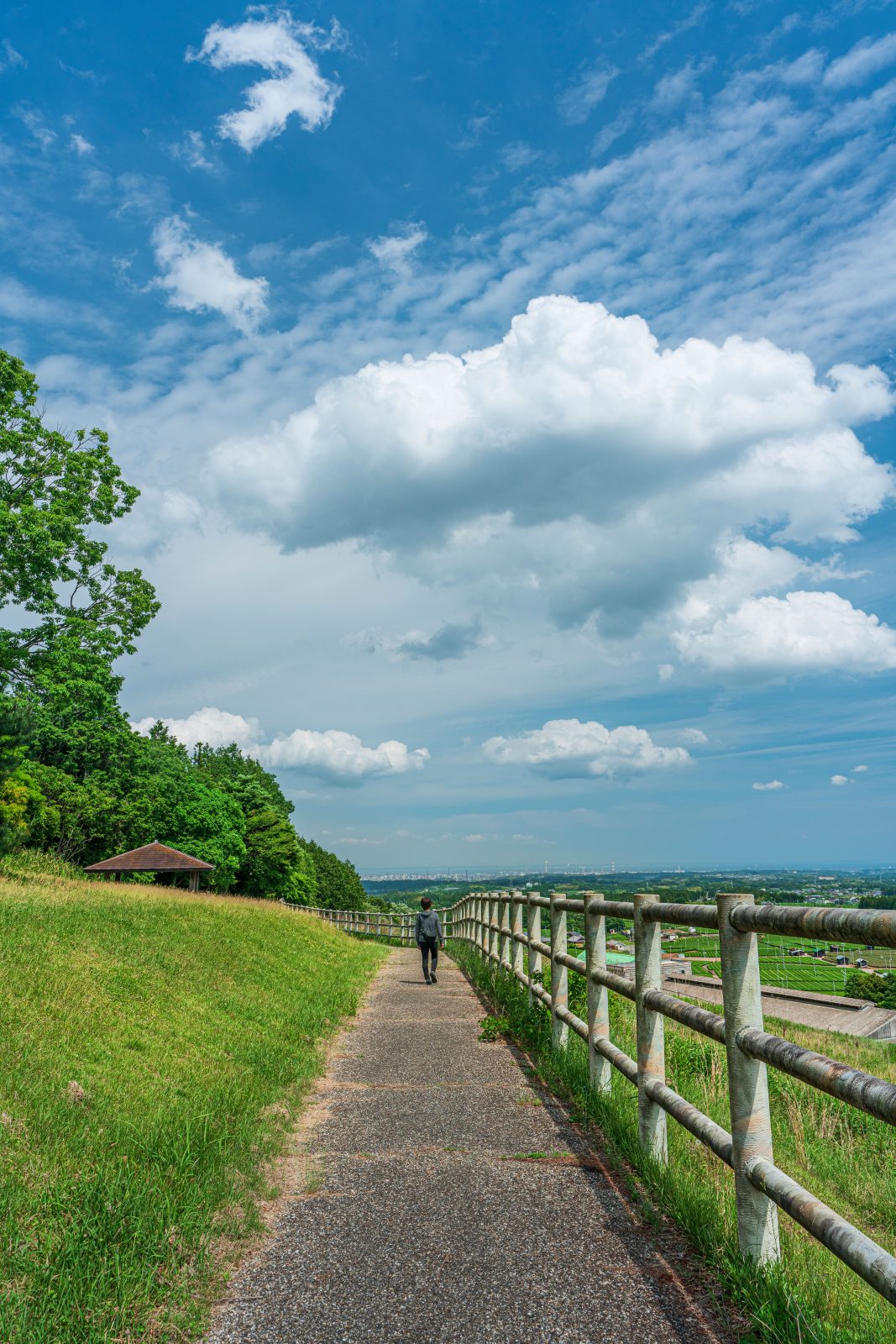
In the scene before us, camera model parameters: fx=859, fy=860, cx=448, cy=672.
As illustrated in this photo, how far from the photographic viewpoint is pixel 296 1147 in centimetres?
558

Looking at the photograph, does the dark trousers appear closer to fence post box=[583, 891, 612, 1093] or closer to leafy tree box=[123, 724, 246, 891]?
fence post box=[583, 891, 612, 1093]

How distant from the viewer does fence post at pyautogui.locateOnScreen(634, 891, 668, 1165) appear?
4.63 m

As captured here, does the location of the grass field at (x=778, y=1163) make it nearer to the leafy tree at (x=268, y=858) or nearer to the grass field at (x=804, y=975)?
the leafy tree at (x=268, y=858)

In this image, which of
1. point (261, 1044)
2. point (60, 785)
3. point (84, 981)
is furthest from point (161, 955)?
point (60, 785)

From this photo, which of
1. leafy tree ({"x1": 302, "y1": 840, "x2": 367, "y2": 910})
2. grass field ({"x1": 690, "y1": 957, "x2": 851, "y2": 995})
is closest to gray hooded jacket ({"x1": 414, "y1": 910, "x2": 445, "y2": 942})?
grass field ({"x1": 690, "y1": 957, "x2": 851, "y2": 995})

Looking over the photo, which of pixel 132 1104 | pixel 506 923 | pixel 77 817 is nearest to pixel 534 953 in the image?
pixel 506 923

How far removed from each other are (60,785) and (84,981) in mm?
36470

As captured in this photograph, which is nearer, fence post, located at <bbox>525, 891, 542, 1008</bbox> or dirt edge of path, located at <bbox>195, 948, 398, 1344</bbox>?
dirt edge of path, located at <bbox>195, 948, 398, 1344</bbox>

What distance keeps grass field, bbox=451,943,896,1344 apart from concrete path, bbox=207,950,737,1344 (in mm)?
180

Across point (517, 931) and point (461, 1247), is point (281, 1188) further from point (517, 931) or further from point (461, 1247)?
point (517, 931)

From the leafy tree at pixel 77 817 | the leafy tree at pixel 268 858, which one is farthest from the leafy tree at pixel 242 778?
the leafy tree at pixel 77 817

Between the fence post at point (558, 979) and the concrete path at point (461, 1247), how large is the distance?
0.99 metres

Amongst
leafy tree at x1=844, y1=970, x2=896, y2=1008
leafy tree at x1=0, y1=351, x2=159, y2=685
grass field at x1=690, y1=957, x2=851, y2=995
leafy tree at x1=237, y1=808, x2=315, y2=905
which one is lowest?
grass field at x1=690, y1=957, x2=851, y2=995

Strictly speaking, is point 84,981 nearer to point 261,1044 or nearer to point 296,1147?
point 261,1044
